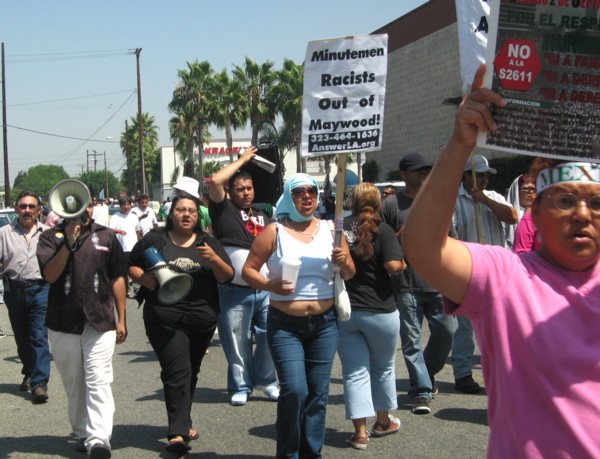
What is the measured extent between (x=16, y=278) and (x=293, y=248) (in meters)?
3.72

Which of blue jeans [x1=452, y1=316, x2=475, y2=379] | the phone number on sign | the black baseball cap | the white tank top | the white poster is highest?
the white poster

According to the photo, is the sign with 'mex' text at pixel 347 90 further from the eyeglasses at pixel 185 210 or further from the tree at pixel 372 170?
Answer: the tree at pixel 372 170

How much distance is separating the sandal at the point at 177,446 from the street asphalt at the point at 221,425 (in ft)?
0.42

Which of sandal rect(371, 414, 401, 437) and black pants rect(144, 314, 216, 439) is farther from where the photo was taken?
sandal rect(371, 414, 401, 437)

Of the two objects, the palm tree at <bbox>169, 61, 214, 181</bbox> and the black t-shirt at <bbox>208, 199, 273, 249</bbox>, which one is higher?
the palm tree at <bbox>169, 61, 214, 181</bbox>

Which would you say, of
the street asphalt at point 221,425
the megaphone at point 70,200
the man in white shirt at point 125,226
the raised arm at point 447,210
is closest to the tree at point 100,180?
the man in white shirt at point 125,226

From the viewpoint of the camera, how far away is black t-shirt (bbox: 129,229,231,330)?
229 inches

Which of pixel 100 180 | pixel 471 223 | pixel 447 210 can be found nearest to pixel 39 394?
pixel 471 223

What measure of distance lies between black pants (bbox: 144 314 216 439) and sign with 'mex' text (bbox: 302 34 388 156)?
1779 mm

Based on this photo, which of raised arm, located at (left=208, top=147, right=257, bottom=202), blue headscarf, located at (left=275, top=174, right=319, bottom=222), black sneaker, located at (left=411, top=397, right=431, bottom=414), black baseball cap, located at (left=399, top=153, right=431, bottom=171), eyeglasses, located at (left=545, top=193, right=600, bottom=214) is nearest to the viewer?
eyeglasses, located at (left=545, top=193, right=600, bottom=214)

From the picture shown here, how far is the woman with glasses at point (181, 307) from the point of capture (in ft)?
18.8

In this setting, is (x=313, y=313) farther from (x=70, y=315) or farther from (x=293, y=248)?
(x=70, y=315)

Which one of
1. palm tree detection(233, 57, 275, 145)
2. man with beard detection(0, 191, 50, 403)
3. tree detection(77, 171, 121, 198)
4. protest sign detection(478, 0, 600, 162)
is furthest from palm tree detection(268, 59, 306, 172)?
tree detection(77, 171, 121, 198)

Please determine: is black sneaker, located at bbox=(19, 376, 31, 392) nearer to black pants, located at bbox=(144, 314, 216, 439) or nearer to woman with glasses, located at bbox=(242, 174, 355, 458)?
black pants, located at bbox=(144, 314, 216, 439)
